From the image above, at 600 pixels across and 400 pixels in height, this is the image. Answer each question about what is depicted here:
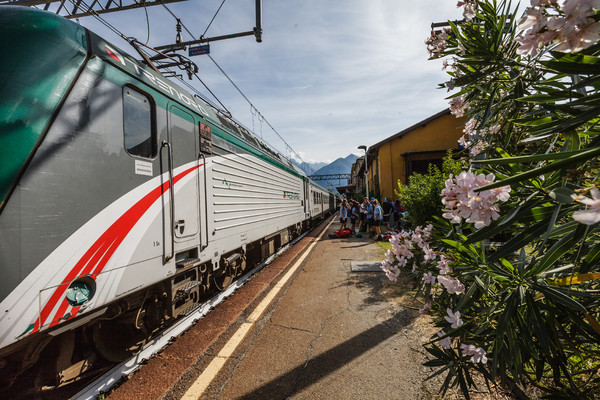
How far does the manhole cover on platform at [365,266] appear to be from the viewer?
591 cm

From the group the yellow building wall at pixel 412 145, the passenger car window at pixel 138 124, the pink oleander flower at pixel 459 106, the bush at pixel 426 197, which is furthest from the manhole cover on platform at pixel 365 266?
the yellow building wall at pixel 412 145

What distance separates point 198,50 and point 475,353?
7406 mm

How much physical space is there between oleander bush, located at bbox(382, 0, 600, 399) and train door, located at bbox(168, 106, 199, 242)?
2275 mm

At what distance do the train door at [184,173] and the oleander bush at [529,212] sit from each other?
2.27m

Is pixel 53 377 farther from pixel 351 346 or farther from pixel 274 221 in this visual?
pixel 274 221

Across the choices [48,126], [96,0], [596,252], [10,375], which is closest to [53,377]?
[10,375]

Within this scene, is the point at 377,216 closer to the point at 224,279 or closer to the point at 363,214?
the point at 363,214

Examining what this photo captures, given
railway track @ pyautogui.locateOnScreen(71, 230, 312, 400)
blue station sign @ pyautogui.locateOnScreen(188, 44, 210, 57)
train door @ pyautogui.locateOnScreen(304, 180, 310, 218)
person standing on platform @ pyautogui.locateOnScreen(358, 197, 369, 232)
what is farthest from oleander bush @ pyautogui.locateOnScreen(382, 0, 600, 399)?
train door @ pyautogui.locateOnScreen(304, 180, 310, 218)

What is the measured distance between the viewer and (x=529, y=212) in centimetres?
110

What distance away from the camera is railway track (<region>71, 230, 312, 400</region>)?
229 centimetres

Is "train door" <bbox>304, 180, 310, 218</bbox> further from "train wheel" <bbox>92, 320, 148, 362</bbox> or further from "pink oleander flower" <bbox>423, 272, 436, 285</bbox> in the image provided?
"pink oleander flower" <bbox>423, 272, 436, 285</bbox>

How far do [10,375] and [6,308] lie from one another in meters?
0.93

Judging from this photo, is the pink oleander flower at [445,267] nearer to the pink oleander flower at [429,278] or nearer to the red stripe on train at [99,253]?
the pink oleander flower at [429,278]

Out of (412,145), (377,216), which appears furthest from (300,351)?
(412,145)
